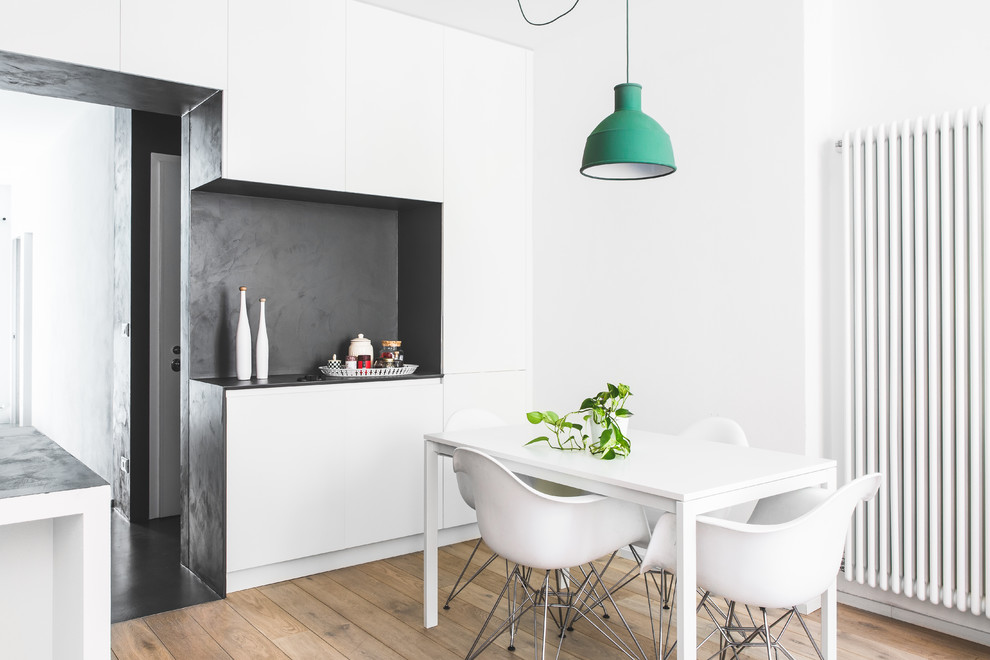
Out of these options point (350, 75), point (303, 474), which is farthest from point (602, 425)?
point (350, 75)

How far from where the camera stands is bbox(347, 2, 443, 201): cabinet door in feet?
12.4

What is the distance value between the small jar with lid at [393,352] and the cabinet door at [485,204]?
0.83 ft

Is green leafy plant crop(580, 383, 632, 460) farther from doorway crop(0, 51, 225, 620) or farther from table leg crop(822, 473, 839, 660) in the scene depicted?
doorway crop(0, 51, 225, 620)

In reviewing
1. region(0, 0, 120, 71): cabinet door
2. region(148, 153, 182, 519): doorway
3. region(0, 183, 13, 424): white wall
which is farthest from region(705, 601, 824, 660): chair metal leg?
region(0, 183, 13, 424): white wall

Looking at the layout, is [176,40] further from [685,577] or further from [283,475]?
[685,577]

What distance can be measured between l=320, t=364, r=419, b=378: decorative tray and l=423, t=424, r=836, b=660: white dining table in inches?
39.2

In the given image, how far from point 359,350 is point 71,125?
3969 millimetres

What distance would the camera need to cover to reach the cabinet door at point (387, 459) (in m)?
3.74

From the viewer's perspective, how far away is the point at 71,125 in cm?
625

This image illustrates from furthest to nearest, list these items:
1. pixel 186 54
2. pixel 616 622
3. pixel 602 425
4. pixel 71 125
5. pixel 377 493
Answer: pixel 71 125 < pixel 377 493 < pixel 186 54 < pixel 616 622 < pixel 602 425

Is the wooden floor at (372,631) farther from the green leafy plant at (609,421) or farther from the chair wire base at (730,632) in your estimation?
the green leafy plant at (609,421)

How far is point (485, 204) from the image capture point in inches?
171

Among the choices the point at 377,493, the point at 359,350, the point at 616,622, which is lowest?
the point at 616,622

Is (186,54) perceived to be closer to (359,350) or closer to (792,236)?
(359,350)
